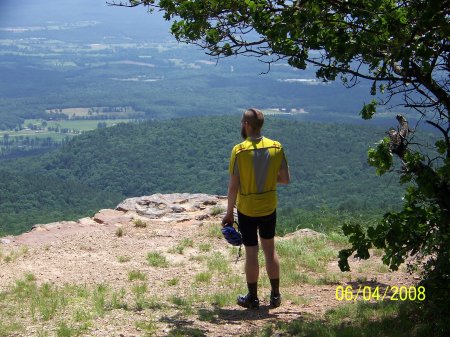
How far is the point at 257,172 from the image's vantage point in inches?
234

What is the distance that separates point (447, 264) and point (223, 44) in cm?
286

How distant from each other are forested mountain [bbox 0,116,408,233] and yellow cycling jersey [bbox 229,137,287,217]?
27.6m

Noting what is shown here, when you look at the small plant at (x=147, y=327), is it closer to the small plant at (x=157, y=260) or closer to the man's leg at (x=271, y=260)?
the man's leg at (x=271, y=260)

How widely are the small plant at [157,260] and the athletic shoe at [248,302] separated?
230 centimetres

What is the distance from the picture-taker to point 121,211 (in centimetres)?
1178

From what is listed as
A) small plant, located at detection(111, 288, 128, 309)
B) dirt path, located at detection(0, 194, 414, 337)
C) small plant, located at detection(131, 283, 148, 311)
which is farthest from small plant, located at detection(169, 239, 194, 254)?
small plant, located at detection(111, 288, 128, 309)

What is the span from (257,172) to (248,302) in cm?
135

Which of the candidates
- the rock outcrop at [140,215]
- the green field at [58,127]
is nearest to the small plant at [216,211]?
the rock outcrop at [140,215]

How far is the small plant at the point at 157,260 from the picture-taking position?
867 cm

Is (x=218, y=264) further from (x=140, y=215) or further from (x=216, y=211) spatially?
(x=140, y=215)

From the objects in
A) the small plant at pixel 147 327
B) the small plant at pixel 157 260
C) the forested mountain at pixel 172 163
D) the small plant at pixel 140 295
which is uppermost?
the small plant at pixel 147 327

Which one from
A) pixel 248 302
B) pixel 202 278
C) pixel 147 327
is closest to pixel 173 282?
pixel 202 278

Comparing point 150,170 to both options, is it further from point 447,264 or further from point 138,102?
point 138,102

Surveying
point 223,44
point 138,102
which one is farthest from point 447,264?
point 138,102
